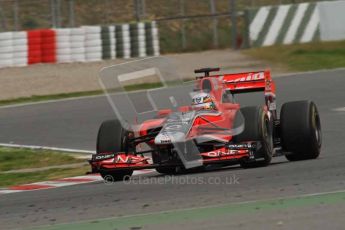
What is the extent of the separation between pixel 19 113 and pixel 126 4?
530 inches

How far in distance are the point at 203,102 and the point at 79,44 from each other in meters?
17.3

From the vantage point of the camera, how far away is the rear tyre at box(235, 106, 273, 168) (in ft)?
34.4

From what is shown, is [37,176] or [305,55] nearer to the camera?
[37,176]

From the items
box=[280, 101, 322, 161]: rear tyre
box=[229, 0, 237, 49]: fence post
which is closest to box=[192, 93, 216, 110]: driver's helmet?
box=[280, 101, 322, 161]: rear tyre

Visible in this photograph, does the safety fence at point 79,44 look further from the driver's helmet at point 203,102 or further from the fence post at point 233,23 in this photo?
the driver's helmet at point 203,102

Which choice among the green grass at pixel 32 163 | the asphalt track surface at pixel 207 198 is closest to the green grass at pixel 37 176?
the green grass at pixel 32 163

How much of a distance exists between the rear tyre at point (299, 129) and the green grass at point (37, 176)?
2.88 m

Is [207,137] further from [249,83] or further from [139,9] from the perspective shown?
[139,9]

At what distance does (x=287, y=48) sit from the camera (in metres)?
30.1

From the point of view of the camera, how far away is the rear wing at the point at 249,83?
11805mm

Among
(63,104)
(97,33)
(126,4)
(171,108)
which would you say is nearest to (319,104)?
(63,104)

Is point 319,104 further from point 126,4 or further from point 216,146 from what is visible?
Result: point 126,4

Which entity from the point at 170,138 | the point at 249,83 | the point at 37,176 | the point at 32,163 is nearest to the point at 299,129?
the point at 249,83

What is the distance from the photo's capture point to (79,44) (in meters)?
27.8
